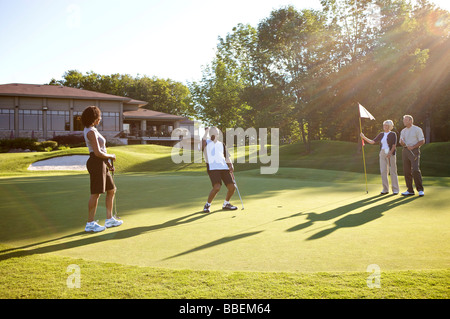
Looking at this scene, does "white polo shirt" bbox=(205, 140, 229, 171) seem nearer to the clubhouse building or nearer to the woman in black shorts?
the woman in black shorts

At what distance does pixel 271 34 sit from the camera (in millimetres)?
39156

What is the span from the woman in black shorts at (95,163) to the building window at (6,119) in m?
42.2

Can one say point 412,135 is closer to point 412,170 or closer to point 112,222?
point 412,170

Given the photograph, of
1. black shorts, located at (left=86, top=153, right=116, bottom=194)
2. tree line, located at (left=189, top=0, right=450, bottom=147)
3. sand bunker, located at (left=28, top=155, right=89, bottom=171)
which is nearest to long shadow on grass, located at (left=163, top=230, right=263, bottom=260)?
black shorts, located at (left=86, top=153, right=116, bottom=194)

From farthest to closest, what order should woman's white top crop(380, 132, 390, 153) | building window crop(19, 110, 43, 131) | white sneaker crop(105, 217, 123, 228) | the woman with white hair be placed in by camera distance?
building window crop(19, 110, 43, 131) < woman's white top crop(380, 132, 390, 153) < the woman with white hair < white sneaker crop(105, 217, 123, 228)

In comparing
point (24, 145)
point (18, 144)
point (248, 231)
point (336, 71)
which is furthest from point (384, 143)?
point (18, 144)

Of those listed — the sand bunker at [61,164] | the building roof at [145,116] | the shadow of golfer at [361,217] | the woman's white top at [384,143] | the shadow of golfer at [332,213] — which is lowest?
the shadow of golfer at [332,213]

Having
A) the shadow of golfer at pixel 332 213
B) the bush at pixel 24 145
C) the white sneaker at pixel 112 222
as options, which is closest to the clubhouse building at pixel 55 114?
the bush at pixel 24 145

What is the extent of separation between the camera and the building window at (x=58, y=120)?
44.5 meters

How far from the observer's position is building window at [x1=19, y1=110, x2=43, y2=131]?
43.0m

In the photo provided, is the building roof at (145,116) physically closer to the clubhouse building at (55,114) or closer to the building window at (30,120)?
the clubhouse building at (55,114)
